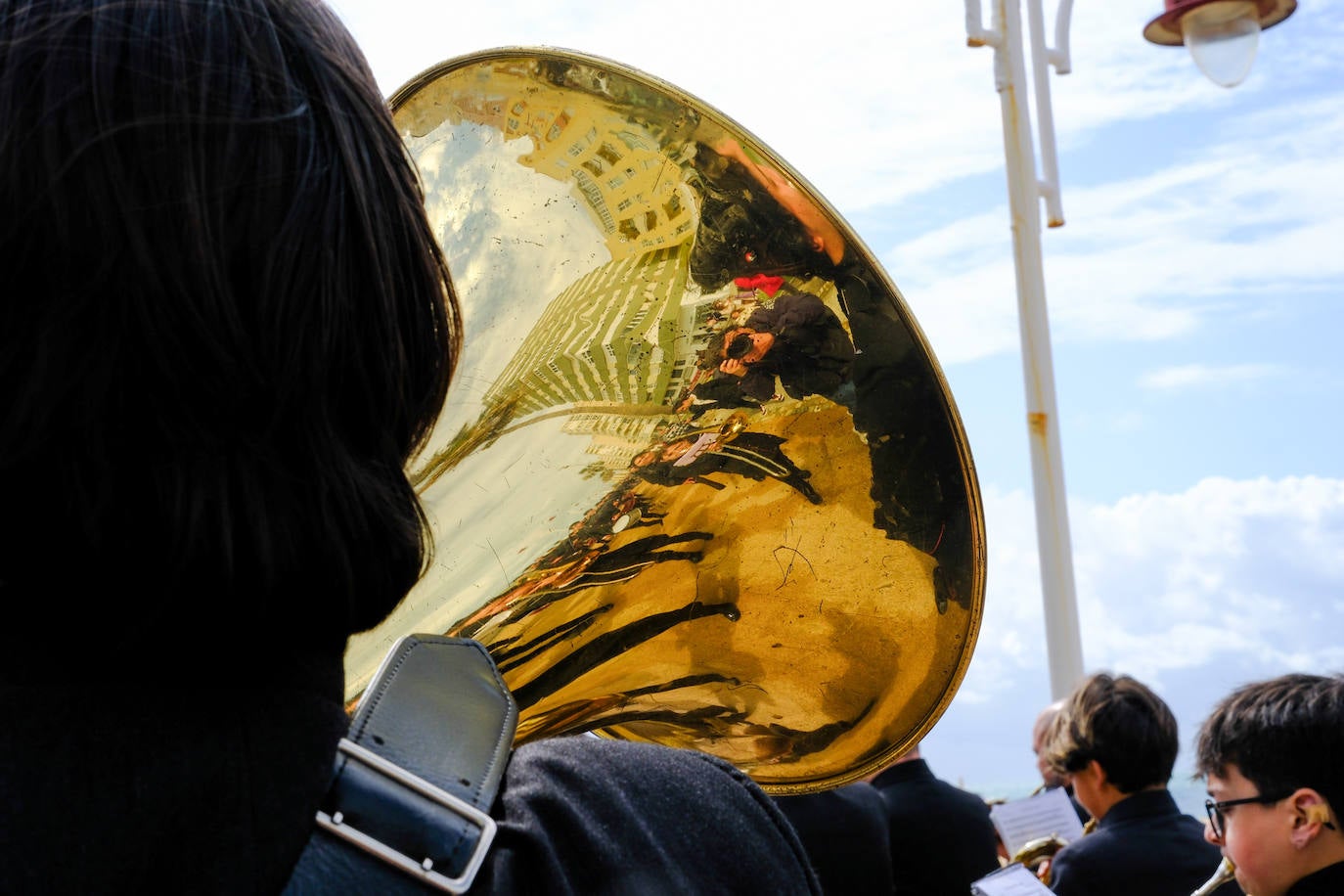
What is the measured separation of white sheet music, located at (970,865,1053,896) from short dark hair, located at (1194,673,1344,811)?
2.13 feet

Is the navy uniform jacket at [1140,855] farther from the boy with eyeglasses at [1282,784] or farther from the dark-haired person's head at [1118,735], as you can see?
the boy with eyeglasses at [1282,784]

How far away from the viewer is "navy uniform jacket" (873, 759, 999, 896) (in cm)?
434

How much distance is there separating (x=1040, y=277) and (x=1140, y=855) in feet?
9.61

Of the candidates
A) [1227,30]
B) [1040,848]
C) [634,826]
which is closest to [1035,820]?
[1040,848]

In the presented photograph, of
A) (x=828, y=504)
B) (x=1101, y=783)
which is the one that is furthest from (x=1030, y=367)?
(x=828, y=504)

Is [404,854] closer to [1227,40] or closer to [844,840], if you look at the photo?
[844,840]

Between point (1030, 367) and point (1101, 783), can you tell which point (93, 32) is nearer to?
point (1101, 783)

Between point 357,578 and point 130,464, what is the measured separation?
0.13 metres

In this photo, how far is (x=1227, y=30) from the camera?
212 inches

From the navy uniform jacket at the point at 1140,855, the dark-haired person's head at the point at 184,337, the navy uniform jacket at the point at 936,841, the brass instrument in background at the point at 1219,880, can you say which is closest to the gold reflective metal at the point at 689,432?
the dark-haired person's head at the point at 184,337

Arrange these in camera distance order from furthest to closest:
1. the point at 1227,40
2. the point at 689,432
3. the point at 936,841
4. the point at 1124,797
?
the point at 1227,40
the point at 936,841
the point at 1124,797
the point at 689,432

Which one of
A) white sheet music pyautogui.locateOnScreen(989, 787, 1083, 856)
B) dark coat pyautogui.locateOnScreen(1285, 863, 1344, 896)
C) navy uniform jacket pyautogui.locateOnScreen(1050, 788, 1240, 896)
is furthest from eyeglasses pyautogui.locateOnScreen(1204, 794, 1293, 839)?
white sheet music pyautogui.locateOnScreen(989, 787, 1083, 856)

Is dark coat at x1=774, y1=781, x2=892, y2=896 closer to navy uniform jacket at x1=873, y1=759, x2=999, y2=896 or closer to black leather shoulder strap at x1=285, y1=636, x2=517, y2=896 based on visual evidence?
navy uniform jacket at x1=873, y1=759, x2=999, y2=896

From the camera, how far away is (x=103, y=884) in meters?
0.62
